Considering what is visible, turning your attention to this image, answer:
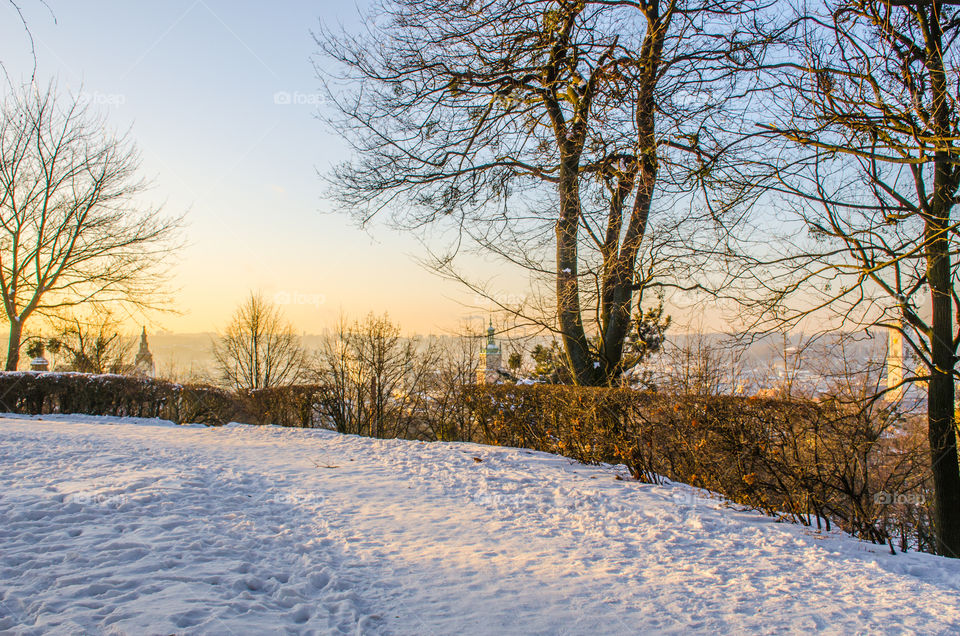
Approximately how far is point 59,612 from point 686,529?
14.2ft

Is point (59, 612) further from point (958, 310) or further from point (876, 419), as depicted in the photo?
point (958, 310)

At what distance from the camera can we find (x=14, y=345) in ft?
55.2

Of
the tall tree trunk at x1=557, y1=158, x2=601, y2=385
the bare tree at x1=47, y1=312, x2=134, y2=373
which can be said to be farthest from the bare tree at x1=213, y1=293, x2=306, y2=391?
the tall tree trunk at x1=557, y1=158, x2=601, y2=385

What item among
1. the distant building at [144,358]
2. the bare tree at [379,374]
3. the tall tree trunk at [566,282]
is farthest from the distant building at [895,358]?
the distant building at [144,358]

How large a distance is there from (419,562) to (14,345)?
2015cm

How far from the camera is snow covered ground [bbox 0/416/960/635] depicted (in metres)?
2.69

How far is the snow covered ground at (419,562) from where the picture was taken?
269cm

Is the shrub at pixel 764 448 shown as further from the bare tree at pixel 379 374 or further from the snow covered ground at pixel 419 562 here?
the bare tree at pixel 379 374

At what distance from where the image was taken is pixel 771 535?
4305mm

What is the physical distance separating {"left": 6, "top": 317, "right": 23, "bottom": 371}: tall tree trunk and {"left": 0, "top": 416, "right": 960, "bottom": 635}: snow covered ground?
14053mm

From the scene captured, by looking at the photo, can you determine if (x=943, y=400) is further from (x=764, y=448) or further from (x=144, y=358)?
(x=144, y=358)

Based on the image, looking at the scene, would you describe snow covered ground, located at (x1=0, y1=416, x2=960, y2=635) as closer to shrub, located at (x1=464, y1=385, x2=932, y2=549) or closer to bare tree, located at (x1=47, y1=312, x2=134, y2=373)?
shrub, located at (x1=464, y1=385, x2=932, y2=549)

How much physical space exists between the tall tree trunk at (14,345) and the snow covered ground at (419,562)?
14.1 meters

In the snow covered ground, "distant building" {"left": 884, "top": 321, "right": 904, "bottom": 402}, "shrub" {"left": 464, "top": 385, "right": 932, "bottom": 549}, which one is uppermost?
"distant building" {"left": 884, "top": 321, "right": 904, "bottom": 402}
